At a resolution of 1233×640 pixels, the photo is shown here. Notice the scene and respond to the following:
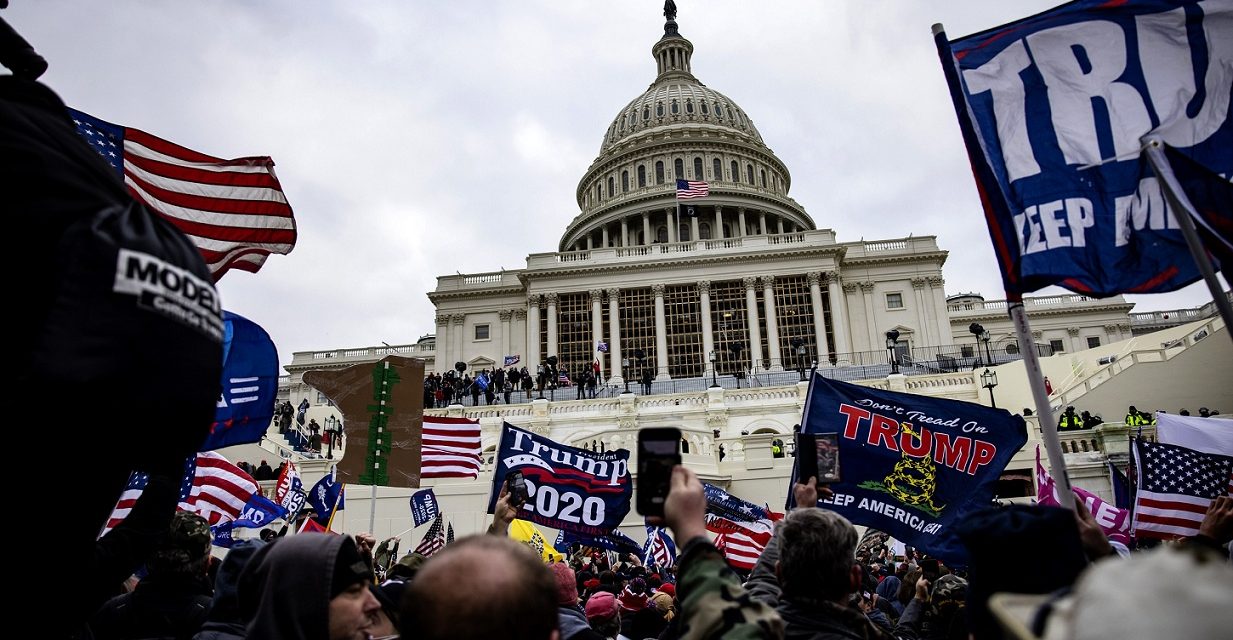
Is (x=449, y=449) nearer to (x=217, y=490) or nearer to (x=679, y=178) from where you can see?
(x=217, y=490)

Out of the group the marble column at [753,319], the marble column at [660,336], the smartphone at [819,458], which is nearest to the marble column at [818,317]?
the marble column at [753,319]

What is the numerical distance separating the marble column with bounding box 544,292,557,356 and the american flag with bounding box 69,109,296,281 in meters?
42.9

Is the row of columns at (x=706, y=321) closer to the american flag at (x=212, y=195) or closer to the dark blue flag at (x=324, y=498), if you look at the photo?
the dark blue flag at (x=324, y=498)

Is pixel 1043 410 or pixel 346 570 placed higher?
pixel 1043 410

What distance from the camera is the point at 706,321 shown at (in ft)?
163

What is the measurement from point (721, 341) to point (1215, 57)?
147 ft

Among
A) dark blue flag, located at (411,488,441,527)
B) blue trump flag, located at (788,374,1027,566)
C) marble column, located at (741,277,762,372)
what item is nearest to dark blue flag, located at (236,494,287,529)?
dark blue flag, located at (411,488,441,527)

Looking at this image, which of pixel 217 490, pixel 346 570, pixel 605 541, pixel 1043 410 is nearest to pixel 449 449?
pixel 605 541

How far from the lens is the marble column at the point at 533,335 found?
167ft

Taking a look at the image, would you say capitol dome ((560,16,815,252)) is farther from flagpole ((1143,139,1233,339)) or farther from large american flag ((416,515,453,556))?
flagpole ((1143,139,1233,339))

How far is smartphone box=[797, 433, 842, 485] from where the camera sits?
411 centimetres

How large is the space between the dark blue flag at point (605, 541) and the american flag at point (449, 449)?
6.91 ft

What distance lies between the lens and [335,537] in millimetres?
2646

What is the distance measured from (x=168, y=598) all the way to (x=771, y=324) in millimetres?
46817
